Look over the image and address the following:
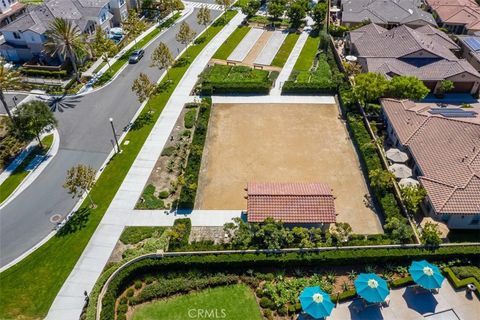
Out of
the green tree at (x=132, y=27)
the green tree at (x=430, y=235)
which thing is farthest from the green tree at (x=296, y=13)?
the green tree at (x=430, y=235)

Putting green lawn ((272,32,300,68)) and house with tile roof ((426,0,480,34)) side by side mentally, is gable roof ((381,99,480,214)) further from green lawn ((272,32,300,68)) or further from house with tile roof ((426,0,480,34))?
house with tile roof ((426,0,480,34))

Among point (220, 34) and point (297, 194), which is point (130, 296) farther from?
point (220, 34)

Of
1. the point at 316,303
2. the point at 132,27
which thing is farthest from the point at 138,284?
the point at 132,27

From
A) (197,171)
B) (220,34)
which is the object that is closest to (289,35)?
(220,34)

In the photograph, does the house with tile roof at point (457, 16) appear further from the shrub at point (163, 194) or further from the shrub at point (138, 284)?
the shrub at point (138, 284)

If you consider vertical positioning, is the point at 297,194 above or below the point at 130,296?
above

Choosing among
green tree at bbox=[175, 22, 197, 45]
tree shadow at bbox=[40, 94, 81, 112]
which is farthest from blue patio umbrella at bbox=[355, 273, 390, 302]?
green tree at bbox=[175, 22, 197, 45]

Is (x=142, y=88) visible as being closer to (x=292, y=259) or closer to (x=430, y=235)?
(x=292, y=259)
